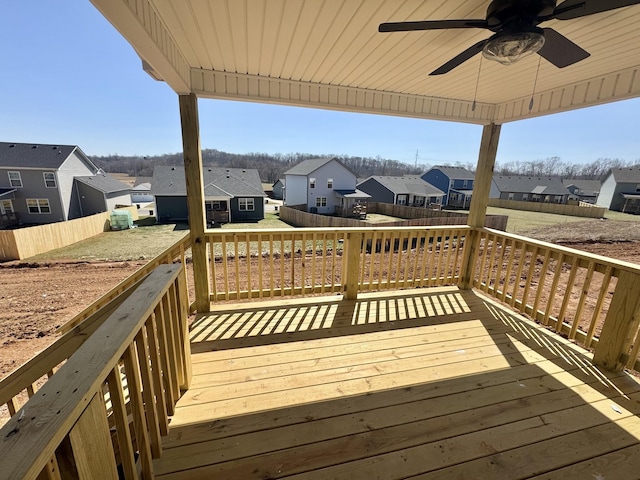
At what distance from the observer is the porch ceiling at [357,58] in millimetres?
1847

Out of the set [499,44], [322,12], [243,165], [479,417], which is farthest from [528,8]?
[243,165]

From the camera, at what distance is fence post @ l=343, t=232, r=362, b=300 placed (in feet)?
11.6

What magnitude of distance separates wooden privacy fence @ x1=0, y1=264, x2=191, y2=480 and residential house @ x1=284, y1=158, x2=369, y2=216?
20.1m

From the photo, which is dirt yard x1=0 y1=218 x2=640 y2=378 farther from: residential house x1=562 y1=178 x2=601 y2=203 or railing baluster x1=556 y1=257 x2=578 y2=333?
residential house x1=562 y1=178 x2=601 y2=203

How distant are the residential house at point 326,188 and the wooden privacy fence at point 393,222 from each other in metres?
1.51

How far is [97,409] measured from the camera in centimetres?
87

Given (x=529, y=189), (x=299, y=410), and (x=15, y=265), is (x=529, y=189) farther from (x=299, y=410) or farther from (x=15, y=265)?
(x=15, y=265)

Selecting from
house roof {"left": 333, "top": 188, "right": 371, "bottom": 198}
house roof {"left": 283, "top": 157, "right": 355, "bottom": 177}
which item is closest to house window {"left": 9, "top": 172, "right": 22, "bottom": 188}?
house roof {"left": 283, "top": 157, "right": 355, "bottom": 177}

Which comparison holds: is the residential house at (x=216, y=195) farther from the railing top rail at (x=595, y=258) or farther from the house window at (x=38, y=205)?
the railing top rail at (x=595, y=258)

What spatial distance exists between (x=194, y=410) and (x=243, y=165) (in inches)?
1981

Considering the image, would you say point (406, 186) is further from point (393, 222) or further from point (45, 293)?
point (45, 293)

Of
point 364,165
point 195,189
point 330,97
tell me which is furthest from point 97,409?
point 364,165

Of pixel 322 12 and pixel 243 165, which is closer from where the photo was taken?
pixel 322 12

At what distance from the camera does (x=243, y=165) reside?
48.6 m
